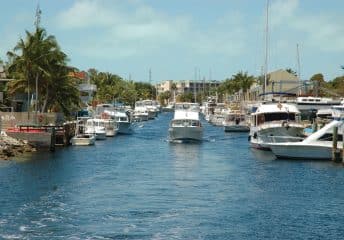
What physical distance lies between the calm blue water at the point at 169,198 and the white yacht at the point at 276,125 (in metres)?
4.78

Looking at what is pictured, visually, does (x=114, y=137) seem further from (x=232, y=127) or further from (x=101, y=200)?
(x=101, y=200)

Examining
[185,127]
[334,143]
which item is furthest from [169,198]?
[185,127]

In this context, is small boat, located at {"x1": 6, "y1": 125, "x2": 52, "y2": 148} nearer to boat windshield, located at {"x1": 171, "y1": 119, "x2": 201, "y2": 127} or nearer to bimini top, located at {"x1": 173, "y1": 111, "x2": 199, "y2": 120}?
boat windshield, located at {"x1": 171, "y1": 119, "x2": 201, "y2": 127}

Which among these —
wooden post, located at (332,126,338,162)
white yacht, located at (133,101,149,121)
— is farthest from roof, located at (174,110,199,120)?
white yacht, located at (133,101,149,121)

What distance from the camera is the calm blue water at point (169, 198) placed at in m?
32.2

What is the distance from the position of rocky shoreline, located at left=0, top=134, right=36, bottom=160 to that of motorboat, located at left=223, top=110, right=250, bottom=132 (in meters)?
56.3

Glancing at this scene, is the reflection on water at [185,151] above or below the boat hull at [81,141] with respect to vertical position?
below

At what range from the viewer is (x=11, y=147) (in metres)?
67.6

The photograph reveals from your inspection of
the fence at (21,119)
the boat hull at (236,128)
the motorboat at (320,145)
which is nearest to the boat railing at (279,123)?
the motorboat at (320,145)

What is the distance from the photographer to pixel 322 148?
6144 centimetres

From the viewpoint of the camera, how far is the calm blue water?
3219 cm

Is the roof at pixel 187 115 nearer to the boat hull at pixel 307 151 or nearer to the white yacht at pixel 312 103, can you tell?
the white yacht at pixel 312 103

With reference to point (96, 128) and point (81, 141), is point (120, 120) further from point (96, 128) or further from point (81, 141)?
point (81, 141)

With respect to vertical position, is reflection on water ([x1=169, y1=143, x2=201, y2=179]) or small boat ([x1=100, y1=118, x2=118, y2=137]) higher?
small boat ([x1=100, y1=118, x2=118, y2=137])
